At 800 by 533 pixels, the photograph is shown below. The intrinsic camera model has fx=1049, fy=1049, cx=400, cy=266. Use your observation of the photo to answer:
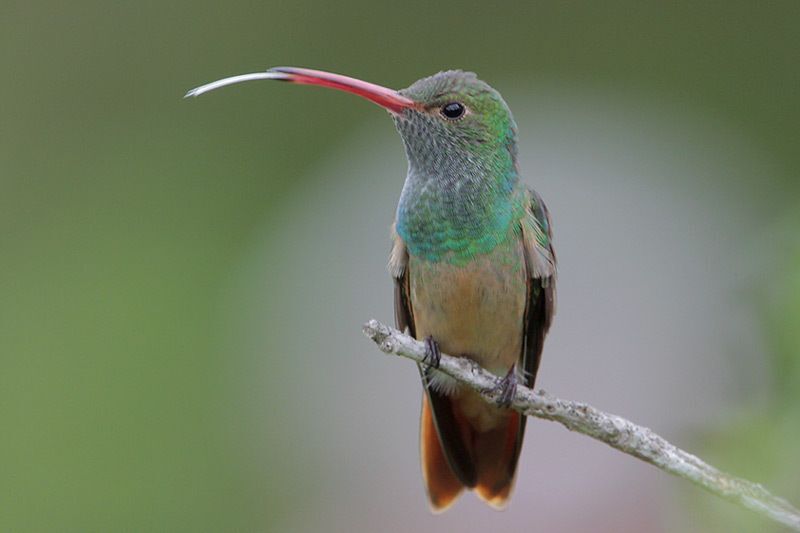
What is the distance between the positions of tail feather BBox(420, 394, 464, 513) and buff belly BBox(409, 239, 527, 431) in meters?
0.28

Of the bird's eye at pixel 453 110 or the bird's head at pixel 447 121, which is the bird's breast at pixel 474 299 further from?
the bird's eye at pixel 453 110

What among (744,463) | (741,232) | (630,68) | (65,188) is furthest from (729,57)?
(744,463)

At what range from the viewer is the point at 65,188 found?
7777 mm

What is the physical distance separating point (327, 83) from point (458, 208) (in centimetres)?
49

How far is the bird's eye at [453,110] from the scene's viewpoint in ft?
9.20

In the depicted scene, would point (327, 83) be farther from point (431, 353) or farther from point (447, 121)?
point (431, 353)

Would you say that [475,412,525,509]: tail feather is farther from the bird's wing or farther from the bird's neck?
→ the bird's neck

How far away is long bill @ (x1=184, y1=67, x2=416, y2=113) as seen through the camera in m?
2.26

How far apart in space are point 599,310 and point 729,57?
340 centimetres

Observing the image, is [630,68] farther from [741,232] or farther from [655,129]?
[741,232]

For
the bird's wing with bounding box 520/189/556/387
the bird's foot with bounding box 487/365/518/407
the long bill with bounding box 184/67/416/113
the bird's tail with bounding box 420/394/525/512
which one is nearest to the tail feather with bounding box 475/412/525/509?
the bird's tail with bounding box 420/394/525/512

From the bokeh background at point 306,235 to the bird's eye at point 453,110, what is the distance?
92cm

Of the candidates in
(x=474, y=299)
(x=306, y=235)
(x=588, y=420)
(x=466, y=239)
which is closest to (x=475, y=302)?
(x=474, y=299)

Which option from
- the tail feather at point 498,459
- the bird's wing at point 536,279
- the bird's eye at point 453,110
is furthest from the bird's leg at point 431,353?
the bird's eye at point 453,110
